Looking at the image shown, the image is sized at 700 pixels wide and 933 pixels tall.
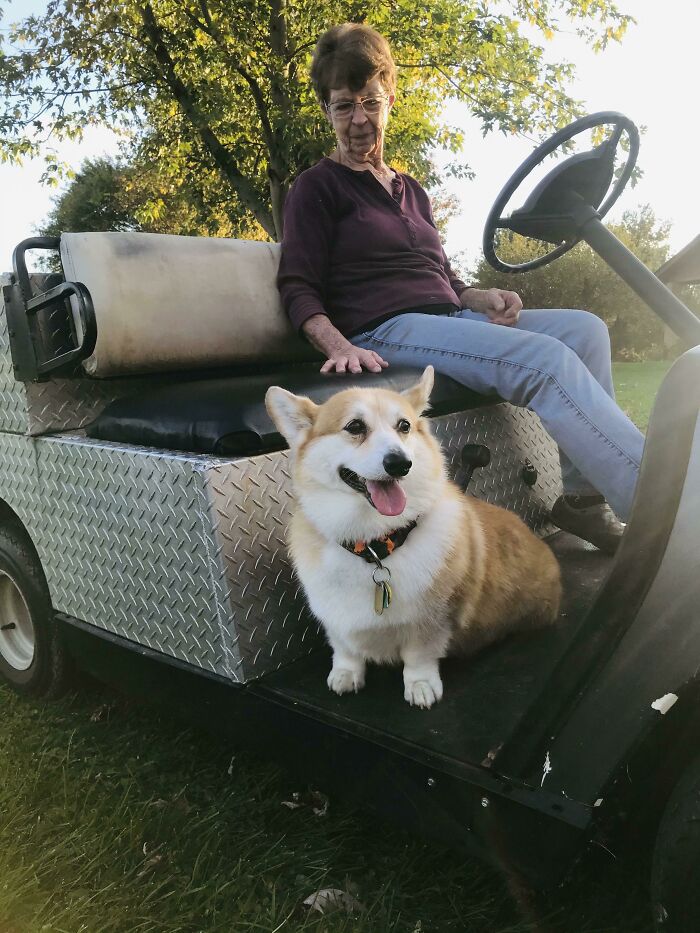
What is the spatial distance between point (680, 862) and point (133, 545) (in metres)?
1.57

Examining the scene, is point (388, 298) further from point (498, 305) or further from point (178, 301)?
point (178, 301)

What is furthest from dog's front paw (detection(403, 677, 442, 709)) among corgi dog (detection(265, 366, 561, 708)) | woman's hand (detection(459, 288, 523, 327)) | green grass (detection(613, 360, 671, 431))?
green grass (detection(613, 360, 671, 431))

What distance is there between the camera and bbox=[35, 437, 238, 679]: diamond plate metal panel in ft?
6.29

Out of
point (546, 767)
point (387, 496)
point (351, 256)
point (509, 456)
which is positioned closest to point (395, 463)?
point (387, 496)

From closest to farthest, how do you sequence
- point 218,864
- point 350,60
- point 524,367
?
point 218,864 → point 524,367 → point 350,60

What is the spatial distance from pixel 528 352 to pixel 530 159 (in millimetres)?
552

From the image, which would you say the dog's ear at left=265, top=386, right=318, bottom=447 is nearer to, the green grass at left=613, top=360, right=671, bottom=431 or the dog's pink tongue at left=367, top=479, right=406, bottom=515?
the dog's pink tongue at left=367, top=479, right=406, bottom=515

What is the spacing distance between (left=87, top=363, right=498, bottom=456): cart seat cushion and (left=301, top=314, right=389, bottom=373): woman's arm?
2.0 inches

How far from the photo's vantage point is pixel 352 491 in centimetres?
173

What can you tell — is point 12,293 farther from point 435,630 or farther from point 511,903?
point 511,903

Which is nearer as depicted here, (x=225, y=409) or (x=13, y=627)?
(x=225, y=409)

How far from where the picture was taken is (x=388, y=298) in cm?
274

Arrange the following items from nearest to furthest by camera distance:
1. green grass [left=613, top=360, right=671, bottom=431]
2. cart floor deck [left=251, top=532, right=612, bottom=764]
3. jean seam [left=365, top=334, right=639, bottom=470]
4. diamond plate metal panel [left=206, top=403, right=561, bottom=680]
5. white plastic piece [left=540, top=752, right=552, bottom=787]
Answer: white plastic piece [left=540, top=752, right=552, bottom=787], cart floor deck [left=251, top=532, right=612, bottom=764], diamond plate metal panel [left=206, top=403, right=561, bottom=680], jean seam [left=365, top=334, right=639, bottom=470], green grass [left=613, top=360, right=671, bottom=431]

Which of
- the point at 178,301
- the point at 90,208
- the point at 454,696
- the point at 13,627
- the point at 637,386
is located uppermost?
the point at 90,208
